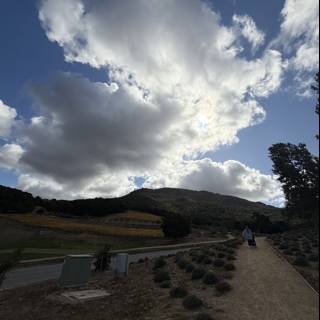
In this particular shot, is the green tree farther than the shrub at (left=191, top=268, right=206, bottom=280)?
Yes

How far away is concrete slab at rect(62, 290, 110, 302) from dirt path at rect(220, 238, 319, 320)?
4.83 meters

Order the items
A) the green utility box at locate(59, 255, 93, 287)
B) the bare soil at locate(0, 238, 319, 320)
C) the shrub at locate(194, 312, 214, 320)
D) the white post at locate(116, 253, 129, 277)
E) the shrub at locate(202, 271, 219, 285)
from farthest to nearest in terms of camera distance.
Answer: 1. the white post at locate(116, 253, 129, 277)
2. the green utility box at locate(59, 255, 93, 287)
3. the shrub at locate(202, 271, 219, 285)
4. the bare soil at locate(0, 238, 319, 320)
5. the shrub at locate(194, 312, 214, 320)

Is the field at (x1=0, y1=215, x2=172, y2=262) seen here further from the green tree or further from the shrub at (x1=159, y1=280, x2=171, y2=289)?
the shrub at (x1=159, y1=280, x2=171, y2=289)

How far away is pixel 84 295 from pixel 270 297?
6.96 meters

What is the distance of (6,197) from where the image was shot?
3538 inches

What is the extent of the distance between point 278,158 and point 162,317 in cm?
2827

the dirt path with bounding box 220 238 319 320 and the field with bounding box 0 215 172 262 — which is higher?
the field with bounding box 0 215 172 262

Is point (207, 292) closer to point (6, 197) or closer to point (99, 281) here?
point (99, 281)

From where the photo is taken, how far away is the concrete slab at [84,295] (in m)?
13.1

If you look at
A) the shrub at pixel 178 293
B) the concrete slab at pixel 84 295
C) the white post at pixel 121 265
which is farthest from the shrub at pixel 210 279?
the white post at pixel 121 265

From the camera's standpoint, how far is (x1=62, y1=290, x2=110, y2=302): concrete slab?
516 inches

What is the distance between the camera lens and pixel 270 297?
1239cm

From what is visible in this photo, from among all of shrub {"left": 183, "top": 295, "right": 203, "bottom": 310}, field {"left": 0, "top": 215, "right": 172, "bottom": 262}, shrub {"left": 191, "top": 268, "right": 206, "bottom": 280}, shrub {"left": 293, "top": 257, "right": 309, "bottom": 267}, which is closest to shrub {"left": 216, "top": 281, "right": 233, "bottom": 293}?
shrub {"left": 183, "top": 295, "right": 203, "bottom": 310}

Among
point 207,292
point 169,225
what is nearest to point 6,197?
point 169,225
